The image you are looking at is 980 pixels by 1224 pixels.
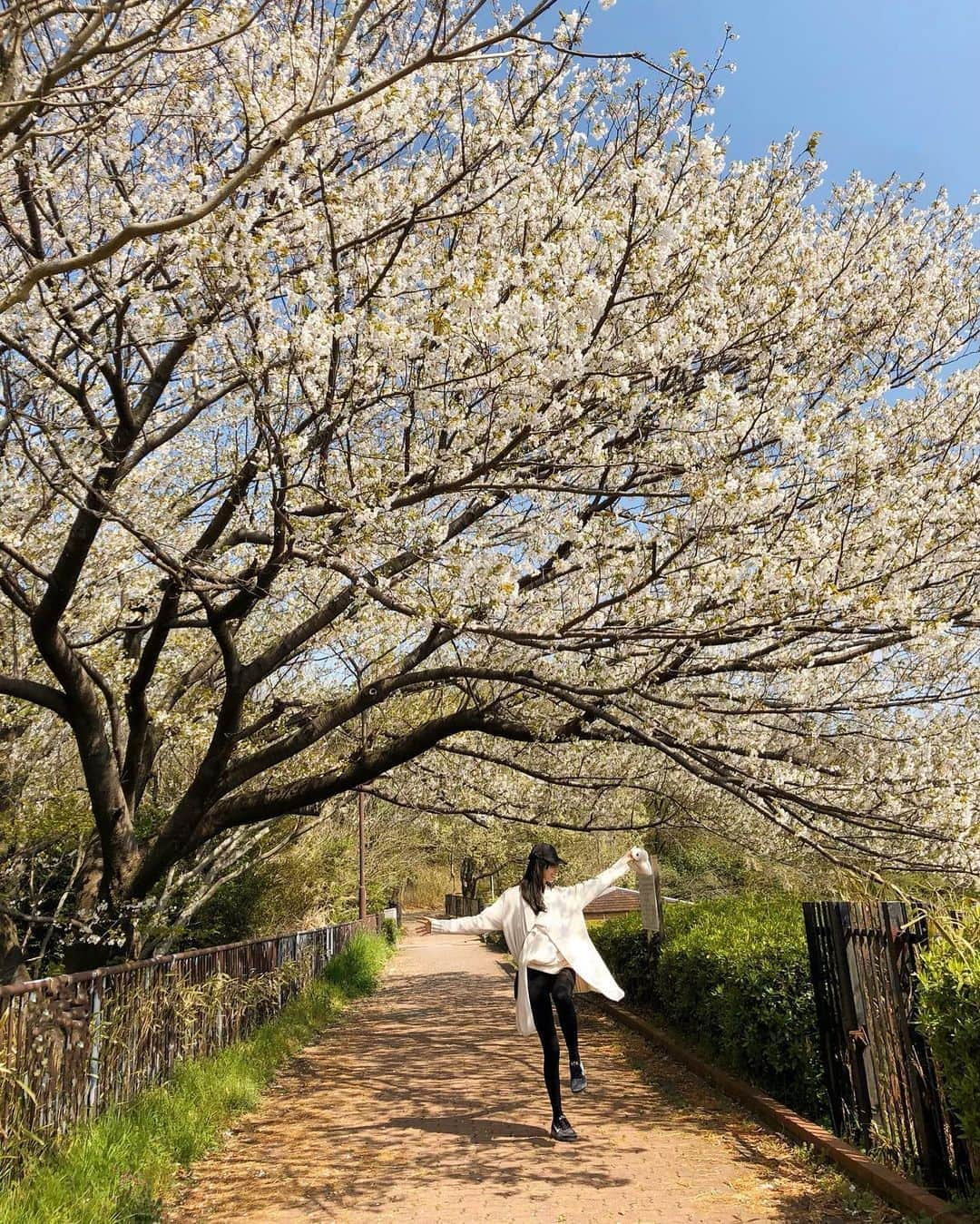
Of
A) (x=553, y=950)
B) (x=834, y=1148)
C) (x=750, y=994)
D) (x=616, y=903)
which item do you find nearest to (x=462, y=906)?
(x=616, y=903)

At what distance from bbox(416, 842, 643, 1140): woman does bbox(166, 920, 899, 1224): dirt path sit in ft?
1.91

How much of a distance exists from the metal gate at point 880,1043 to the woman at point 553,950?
132 centimetres

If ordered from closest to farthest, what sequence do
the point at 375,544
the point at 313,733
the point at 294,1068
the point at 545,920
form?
the point at 375,544
the point at 545,920
the point at 313,733
the point at 294,1068

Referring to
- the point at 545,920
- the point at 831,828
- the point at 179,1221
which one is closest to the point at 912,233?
the point at 831,828

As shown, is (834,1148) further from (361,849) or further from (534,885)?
(361,849)

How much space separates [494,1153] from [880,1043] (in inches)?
98.5

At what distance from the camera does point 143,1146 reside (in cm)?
546

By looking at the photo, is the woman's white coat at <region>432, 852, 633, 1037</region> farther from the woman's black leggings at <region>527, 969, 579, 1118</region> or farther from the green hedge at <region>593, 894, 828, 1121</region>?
the green hedge at <region>593, 894, 828, 1121</region>

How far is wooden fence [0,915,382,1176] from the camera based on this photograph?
4848 mm

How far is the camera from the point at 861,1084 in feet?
17.7

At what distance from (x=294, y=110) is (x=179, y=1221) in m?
6.17

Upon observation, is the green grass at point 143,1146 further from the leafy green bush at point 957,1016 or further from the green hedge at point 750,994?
the green hedge at point 750,994

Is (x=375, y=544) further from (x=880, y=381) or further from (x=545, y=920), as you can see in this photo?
(x=880, y=381)

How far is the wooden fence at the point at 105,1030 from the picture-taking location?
15.9ft
